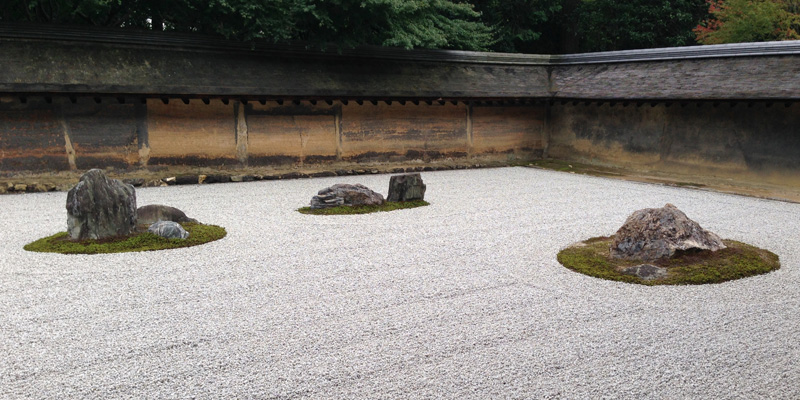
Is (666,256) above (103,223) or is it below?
below

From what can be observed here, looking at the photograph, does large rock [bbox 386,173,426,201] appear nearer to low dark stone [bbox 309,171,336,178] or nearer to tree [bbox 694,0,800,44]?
Result: low dark stone [bbox 309,171,336,178]

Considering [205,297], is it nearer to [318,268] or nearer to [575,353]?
[318,268]

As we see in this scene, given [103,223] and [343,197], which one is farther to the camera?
A: [343,197]

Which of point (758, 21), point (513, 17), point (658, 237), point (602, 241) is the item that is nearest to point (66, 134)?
point (602, 241)

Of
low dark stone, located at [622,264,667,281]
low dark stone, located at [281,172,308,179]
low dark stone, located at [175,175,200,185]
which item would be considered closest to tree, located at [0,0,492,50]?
low dark stone, located at [281,172,308,179]

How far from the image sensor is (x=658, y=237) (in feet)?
20.9

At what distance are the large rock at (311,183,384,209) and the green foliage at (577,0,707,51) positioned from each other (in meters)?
16.5

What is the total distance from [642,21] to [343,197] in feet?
57.4

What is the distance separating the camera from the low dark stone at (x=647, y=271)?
586 cm

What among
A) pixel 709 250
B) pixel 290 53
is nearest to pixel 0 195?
pixel 290 53

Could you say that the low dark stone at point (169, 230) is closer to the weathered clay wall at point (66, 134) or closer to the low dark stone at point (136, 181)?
the low dark stone at point (136, 181)

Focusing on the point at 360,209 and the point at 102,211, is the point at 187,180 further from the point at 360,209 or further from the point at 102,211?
the point at 102,211

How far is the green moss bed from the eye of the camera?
5844 mm

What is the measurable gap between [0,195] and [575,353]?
34.5 ft
